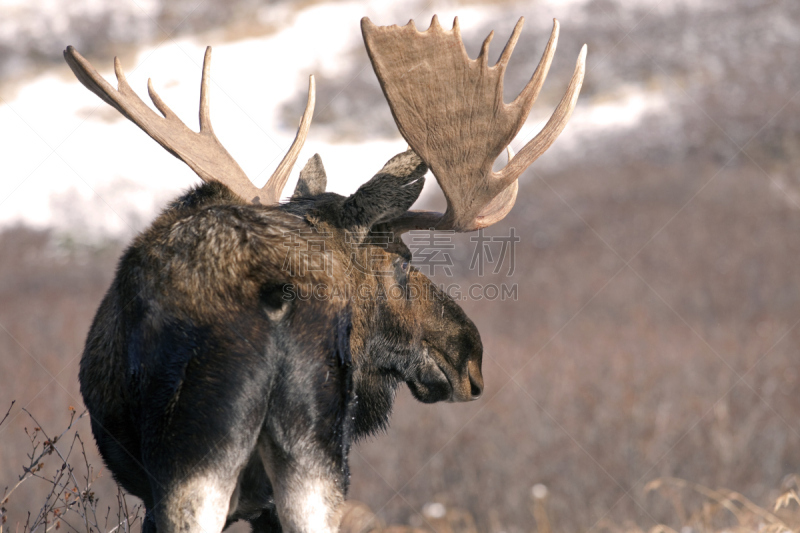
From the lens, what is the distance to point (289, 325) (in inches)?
86.7

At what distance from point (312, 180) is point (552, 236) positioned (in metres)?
15.4

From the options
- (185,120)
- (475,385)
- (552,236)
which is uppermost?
(475,385)

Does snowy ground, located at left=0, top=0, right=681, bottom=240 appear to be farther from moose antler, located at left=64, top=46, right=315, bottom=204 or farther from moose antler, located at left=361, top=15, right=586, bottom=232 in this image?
moose antler, located at left=361, top=15, right=586, bottom=232

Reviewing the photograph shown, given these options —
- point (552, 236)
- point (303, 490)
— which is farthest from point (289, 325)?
point (552, 236)

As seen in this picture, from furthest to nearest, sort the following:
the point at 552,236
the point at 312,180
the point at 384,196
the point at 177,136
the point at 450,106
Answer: the point at 552,236, the point at 312,180, the point at 177,136, the point at 450,106, the point at 384,196

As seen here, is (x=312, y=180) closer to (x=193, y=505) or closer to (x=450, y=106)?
(x=450, y=106)

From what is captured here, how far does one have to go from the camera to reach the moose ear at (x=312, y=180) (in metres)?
3.56

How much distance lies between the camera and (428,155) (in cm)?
277

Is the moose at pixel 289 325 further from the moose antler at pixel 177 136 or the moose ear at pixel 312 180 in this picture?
the moose ear at pixel 312 180

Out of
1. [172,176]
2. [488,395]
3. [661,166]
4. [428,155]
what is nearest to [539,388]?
[488,395]

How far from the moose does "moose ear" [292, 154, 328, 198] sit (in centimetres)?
76

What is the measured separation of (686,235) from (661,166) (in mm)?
4696

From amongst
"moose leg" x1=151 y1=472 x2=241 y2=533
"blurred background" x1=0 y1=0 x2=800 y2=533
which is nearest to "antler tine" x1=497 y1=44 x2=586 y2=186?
"blurred background" x1=0 y1=0 x2=800 y2=533

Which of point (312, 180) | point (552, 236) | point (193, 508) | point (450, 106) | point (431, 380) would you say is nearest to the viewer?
point (193, 508)
